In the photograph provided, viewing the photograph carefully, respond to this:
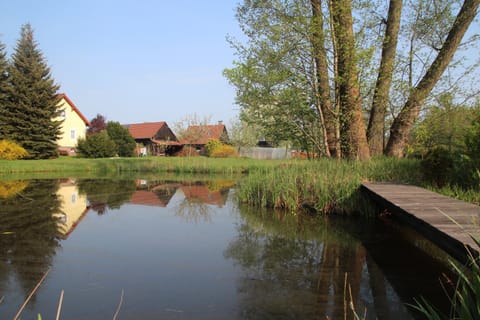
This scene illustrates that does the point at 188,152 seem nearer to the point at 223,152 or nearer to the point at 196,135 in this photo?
the point at 196,135

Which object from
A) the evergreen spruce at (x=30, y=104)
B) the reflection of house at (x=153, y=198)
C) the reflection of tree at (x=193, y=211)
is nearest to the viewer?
the reflection of tree at (x=193, y=211)

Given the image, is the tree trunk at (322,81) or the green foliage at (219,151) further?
the green foliage at (219,151)

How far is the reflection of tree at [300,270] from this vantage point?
2.96m

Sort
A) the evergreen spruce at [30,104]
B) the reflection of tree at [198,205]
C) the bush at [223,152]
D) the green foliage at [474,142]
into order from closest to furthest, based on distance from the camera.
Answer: the green foliage at [474,142] < the reflection of tree at [198,205] < the evergreen spruce at [30,104] < the bush at [223,152]

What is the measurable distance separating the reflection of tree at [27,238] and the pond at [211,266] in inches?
0.7

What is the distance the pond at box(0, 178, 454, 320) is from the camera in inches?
117

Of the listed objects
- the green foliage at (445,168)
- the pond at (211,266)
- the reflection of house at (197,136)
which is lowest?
the pond at (211,266)

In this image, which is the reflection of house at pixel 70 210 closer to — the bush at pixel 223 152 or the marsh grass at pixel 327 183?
the marsh grass at pixel 327 183

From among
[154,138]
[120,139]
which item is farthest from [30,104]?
[154,138]

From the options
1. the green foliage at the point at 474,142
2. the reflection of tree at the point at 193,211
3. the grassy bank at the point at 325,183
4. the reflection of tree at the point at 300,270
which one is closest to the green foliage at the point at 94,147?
the reflection of tree at the point at 193,211

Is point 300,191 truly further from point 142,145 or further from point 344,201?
point 142,145

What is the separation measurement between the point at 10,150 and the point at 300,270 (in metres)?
22.8

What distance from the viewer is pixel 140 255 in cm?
453

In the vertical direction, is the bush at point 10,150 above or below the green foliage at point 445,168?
above
